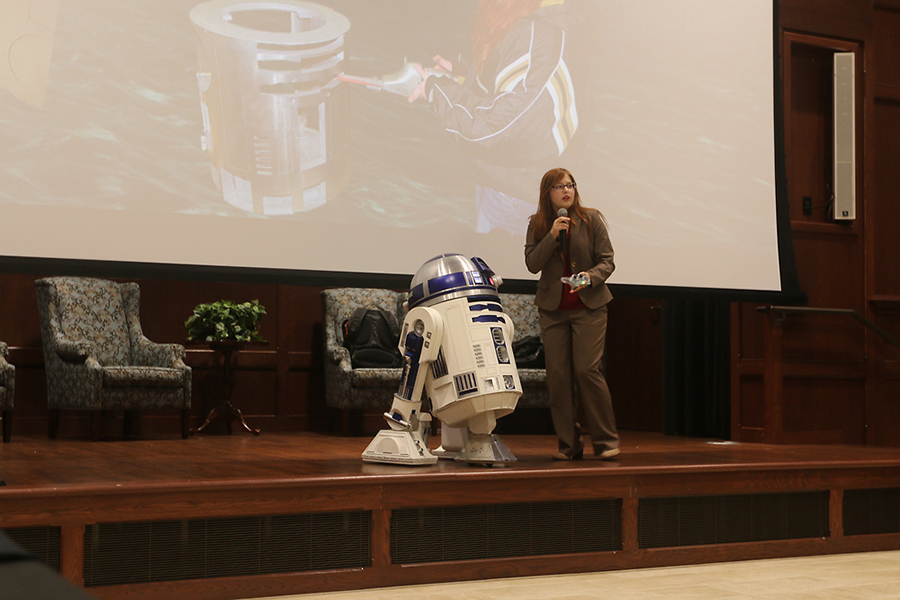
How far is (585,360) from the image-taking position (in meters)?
3.69

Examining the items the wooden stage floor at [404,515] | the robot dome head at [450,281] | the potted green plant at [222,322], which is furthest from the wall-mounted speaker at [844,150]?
the potted green plant at [222,322]

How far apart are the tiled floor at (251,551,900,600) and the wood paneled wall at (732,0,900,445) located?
200cm

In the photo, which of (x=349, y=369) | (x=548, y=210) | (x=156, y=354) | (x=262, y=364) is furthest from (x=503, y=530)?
(x=262, y=364)

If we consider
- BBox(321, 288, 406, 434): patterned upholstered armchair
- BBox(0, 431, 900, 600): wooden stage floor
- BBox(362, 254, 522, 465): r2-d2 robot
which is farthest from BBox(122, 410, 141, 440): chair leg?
BBox(362, 254, 522, 465): r2-d2 robot

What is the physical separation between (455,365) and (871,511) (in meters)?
1.95

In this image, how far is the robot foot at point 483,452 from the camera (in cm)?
338

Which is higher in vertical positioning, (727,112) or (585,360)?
(727,112)

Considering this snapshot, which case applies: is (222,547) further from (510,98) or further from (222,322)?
(222,322)

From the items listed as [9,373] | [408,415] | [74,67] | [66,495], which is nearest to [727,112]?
[408,415]

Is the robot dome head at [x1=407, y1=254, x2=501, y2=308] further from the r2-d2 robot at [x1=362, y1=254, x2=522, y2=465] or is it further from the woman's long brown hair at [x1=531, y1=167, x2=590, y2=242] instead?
the woman's long brown hair at [x1=531, y1=167, x2=590, y2=242]

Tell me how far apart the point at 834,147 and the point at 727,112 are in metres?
1.14

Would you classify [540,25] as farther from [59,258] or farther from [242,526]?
[242,526]

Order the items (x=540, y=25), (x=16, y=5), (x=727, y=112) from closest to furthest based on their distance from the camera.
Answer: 1. (x=16, y=5)
2. (x=540, y=25)
3. (x=727, y=112)

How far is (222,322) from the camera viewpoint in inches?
222
